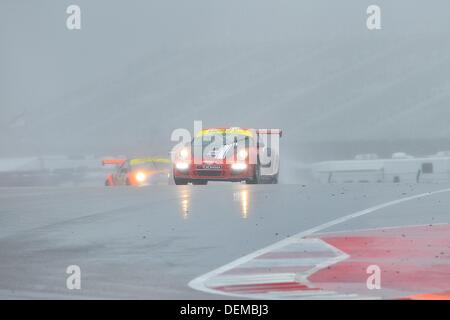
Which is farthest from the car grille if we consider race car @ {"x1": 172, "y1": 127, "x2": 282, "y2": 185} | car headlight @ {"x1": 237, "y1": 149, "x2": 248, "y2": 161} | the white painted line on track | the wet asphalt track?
the white painted line on track

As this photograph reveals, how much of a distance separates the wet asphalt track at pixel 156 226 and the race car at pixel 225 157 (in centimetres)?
99

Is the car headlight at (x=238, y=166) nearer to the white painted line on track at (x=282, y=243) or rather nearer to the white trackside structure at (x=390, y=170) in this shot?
the white painted line on track at (x=282, y=243)

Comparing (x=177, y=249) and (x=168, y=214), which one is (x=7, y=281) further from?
(x=168, y=214)

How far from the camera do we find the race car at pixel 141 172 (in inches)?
1115

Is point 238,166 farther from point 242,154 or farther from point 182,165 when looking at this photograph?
point 182,165

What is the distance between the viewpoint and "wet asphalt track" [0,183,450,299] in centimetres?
1052

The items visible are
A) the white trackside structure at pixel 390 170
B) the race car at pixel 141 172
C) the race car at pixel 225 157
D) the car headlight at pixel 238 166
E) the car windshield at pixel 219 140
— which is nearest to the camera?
the car headlight at pixel 238 166

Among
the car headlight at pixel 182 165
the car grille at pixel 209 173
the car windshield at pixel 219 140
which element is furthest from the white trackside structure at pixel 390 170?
the car headlight at pixel 182 165

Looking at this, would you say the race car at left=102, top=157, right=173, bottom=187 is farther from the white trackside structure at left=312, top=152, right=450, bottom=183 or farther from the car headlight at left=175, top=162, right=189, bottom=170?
the white trackside structure at left=312, top=152, right=450, bottom=183

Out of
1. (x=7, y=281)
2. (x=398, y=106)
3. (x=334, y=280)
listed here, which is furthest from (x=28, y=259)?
(x=398, y=106)

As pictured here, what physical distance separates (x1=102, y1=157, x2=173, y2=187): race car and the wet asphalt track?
5.60 metres

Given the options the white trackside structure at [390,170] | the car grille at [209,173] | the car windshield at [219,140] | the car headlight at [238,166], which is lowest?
the white trackside structure at [390,170]

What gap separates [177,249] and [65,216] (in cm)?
447

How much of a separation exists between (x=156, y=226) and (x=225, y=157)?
8059 millimetres
